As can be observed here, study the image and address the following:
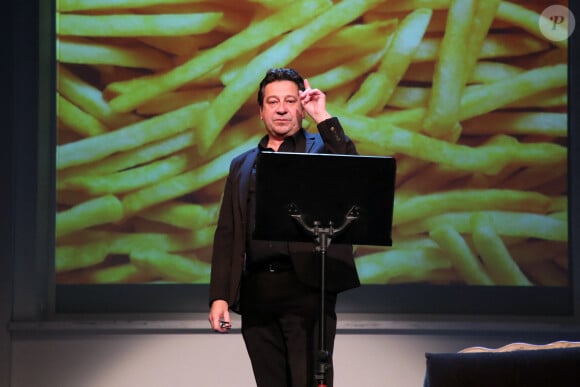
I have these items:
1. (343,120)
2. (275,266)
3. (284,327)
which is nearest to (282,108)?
(275,266)

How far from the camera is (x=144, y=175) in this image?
488 centimetres

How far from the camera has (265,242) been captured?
11.2ft

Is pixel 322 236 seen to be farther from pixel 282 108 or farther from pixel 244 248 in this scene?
pixel 282 108

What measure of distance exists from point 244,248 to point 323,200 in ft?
1.51

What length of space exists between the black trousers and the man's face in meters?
0.51

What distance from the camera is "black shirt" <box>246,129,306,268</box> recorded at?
3.39 metres

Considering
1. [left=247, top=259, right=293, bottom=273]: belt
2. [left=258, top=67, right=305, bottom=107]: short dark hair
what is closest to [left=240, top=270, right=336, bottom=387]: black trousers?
[left=247, top=259, right=293, bottom=273]: belt

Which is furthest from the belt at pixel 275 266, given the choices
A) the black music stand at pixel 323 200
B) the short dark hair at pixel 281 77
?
the short dark hair at pixel 281 77

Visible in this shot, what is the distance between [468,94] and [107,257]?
6.48 feet

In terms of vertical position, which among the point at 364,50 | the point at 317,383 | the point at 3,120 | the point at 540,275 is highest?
the point at 364,50

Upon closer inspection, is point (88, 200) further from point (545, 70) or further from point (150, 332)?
point (545, 70)

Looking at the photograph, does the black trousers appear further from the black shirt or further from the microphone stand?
the microphone stand

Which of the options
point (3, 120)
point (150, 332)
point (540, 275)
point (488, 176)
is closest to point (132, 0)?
point (3, 120)

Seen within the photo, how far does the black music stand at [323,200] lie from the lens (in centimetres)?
311
